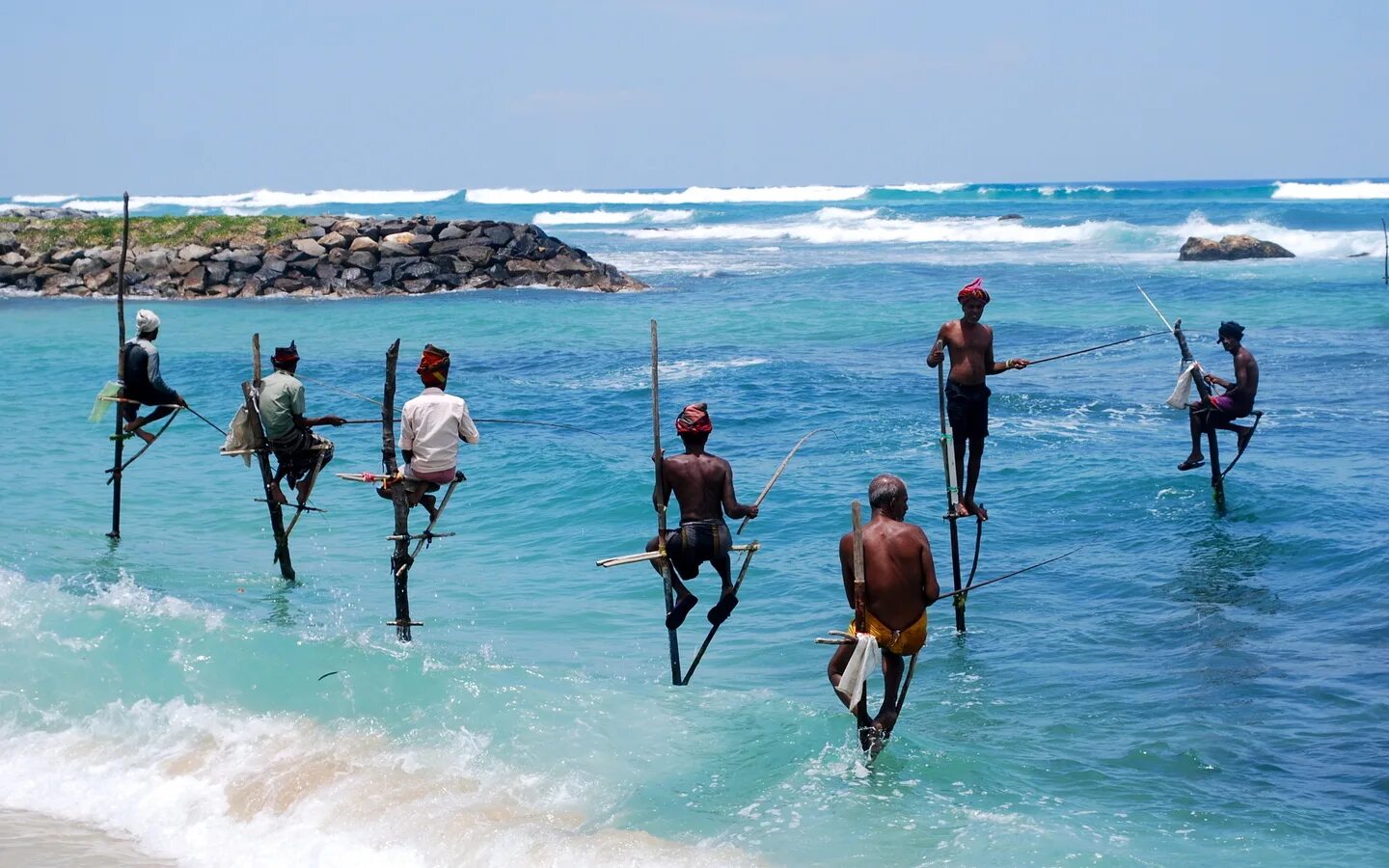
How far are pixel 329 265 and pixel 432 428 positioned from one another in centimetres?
3195

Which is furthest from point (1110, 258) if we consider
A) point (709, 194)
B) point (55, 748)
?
point (709, 194)

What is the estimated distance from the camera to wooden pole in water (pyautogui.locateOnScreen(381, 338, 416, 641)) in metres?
10.4

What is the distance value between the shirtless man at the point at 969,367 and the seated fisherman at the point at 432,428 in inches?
146

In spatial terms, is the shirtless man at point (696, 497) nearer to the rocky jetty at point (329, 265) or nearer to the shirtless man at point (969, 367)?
the shirtless man at point (969, 367)

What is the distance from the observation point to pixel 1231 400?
1439 cm

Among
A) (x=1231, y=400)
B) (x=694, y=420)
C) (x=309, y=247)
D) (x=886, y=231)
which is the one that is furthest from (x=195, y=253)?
(x=886, y=231)

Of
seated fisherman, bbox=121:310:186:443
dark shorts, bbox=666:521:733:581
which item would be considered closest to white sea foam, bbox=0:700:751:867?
dark shorts, bbox=666:521:733:581

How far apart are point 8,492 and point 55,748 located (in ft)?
29.9

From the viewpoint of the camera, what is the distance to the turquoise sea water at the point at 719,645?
8266mm

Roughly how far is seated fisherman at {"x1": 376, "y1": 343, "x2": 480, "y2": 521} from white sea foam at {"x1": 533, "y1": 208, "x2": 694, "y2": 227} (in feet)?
283

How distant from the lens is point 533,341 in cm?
3111

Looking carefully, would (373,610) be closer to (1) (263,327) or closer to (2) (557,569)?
(2) (557,569)

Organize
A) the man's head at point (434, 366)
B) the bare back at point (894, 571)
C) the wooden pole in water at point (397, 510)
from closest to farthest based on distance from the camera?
1. the bare back at point (894, 571)
2. the man's head at point (434, 366)
3. the wooden pole in water at point (397, 510)

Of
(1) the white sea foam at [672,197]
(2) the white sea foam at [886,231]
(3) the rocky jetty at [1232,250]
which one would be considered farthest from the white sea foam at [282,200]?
(3) the rocky jetty at [1232,250]
